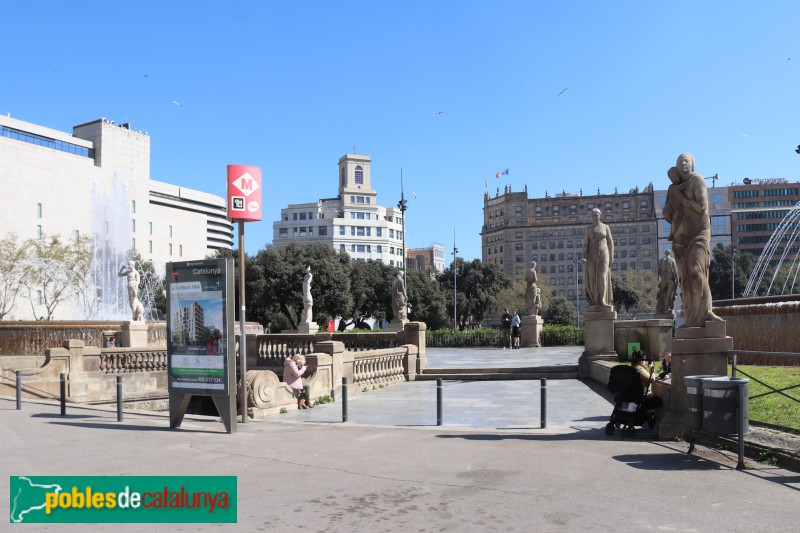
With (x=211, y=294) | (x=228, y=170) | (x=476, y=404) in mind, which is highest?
(x=228, y=170)

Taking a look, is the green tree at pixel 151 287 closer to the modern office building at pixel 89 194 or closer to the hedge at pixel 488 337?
the modern office building at pixel 89 194

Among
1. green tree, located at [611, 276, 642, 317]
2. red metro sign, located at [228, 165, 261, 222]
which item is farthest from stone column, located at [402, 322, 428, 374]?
green tree, located at [611, 276, 642, 317]

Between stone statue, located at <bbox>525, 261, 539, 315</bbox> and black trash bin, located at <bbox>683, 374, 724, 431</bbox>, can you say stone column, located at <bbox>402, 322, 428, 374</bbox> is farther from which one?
black trash bin, located at <bbox>683, 374, 724, 431</bbox>

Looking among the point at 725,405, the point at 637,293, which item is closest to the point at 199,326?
the point at 725,405

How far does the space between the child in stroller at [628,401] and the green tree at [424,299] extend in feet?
228

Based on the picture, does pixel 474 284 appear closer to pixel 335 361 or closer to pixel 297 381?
pixel 335 361

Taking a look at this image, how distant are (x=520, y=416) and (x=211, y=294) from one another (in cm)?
650

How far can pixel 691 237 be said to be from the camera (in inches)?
451

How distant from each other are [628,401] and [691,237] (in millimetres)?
2797

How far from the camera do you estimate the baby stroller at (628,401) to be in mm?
11461

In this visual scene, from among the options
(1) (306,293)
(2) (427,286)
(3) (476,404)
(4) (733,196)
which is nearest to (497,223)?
(4) (733,196)

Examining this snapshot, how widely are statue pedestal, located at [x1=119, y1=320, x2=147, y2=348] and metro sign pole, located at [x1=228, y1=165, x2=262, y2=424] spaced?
65.1 ft

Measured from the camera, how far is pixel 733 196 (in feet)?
485

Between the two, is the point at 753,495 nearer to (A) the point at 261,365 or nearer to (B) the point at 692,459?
(B) the point at 692,459
